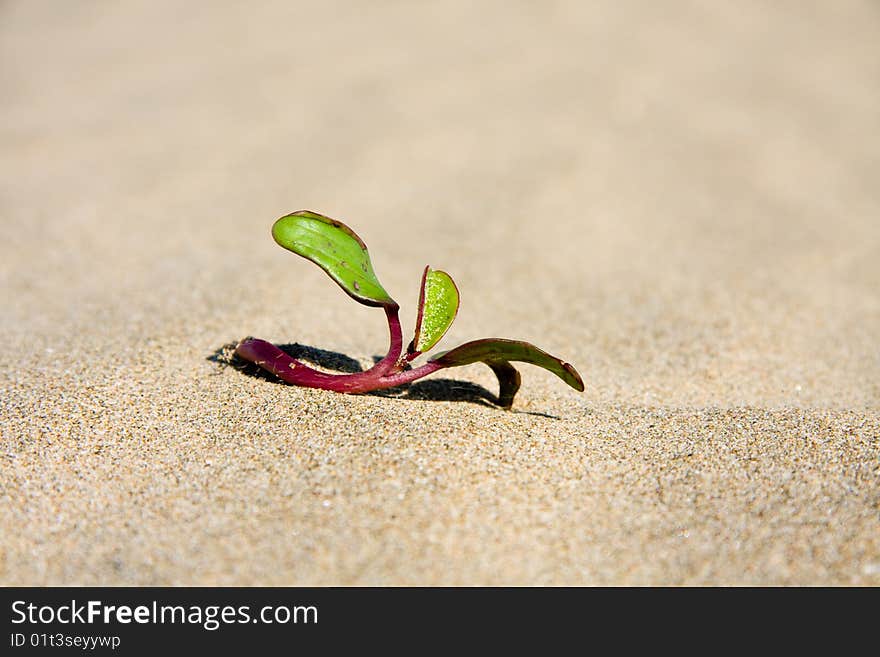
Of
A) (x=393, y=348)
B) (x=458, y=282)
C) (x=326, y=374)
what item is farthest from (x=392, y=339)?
(x=458, y=282)

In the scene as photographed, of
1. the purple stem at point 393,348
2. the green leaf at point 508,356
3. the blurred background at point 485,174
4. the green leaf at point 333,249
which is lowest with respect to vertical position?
the green leaf at point 508,356

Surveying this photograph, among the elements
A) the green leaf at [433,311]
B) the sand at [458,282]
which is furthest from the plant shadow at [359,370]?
the green leaf at [433,311]

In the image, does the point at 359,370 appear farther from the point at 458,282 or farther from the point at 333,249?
the point at 458,282

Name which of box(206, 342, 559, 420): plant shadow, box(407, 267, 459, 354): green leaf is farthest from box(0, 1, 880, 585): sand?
box(407, 267, 459, 354): green leaf

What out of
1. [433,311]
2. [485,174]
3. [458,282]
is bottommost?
[433,311]

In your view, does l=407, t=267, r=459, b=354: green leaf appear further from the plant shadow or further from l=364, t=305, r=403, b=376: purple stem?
the plant shadow

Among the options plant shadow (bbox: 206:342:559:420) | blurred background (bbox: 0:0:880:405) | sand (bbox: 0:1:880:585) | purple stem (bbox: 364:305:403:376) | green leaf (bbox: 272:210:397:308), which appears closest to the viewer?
sand (bbox: 0:1:880:585)

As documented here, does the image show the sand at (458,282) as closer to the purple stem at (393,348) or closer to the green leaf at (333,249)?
the purple stem at (393,348)
